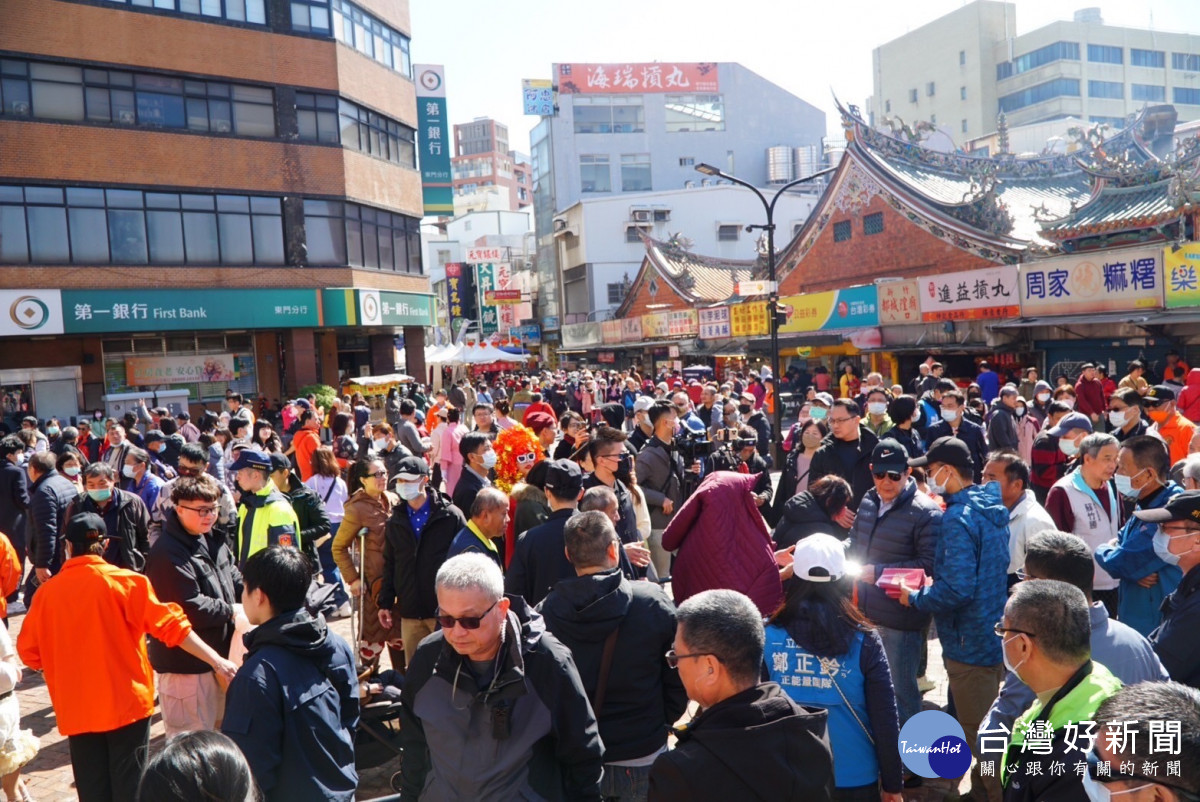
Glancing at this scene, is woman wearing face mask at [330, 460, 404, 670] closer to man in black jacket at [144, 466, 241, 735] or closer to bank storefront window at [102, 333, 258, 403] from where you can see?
man in black jacket at [144, 466, 241, 735]

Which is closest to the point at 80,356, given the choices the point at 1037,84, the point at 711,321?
the point at 711,321

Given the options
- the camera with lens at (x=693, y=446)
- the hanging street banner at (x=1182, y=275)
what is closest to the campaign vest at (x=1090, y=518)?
the camera with lens at (x=693, y=446)

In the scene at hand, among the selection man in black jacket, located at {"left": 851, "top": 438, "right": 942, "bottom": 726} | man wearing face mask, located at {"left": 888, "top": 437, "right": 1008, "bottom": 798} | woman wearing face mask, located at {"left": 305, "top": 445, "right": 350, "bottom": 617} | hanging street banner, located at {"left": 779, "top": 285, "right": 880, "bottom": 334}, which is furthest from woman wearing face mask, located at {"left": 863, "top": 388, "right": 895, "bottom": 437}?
hanging street banner, located at {"left": 779, "top": 285, "right": 880, "bottom": 334}

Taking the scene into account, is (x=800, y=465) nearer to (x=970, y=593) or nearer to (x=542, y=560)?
(x=970, y=593)

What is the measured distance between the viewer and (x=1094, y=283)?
15.6 m

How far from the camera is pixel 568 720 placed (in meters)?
2.85

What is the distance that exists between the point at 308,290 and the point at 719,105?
42.7 metres

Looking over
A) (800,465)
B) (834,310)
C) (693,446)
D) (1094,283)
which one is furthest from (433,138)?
(800,465)

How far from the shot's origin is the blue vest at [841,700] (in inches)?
130

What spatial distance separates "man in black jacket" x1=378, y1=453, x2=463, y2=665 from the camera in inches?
215

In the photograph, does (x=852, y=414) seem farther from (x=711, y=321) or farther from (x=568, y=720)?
(x=711, y=321)

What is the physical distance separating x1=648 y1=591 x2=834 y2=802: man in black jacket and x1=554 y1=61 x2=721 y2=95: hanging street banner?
57906mm

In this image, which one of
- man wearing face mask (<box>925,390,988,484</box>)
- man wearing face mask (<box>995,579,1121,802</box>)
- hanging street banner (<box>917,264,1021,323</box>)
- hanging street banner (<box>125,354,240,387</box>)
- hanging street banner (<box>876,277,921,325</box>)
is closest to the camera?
man wearing face mask (<box>995,579,1121,802</box>)

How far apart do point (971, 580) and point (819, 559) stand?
1.59 m
